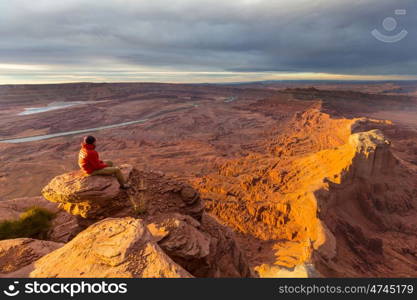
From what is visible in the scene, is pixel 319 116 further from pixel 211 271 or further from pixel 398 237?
pixel 211 271

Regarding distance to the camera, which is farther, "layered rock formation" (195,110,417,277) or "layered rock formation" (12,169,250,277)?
"layered rock formation" (195,110,417,277)

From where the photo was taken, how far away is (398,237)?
9.73m

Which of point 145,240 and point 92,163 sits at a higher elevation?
point 92,163

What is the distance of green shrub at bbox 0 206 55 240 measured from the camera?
23.5 feet

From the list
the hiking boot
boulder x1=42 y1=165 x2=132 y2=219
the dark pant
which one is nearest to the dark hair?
the dark pant

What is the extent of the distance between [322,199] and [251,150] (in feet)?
42.0

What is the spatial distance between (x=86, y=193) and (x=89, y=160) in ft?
2.05

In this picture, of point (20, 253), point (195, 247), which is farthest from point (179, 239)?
point (20, 253)

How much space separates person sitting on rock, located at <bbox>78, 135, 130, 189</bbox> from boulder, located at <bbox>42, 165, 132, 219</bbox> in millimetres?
104

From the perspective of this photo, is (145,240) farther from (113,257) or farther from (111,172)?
(111,172)

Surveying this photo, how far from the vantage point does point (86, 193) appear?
172 inches

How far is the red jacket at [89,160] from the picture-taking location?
14.5 feet

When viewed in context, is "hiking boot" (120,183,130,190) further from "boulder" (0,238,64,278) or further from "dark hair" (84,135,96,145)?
"boulder" (0,238,64,278)

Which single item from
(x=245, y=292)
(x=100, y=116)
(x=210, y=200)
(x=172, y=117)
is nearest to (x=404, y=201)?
(x=210, y=200)
